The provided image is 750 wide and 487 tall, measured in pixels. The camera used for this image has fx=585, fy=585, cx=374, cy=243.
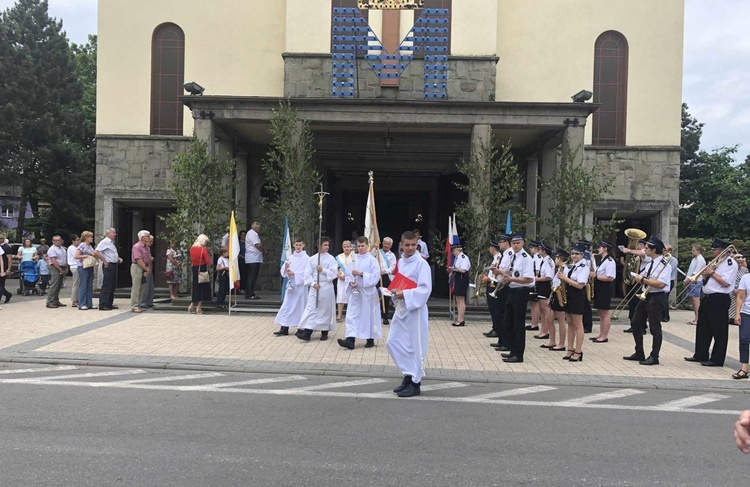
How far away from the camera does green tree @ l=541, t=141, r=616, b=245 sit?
14.1 m

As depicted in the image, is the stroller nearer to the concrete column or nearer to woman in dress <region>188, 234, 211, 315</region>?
woman in dress <region>188, 234, 211, 315</region>

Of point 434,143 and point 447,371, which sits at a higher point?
point 434,143

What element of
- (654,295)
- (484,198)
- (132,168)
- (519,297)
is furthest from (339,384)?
(132,168)

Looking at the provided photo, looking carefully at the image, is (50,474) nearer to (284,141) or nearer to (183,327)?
(183,327)

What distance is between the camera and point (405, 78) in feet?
53.6

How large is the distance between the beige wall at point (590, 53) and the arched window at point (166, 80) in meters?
10.2

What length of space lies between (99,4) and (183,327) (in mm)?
12270

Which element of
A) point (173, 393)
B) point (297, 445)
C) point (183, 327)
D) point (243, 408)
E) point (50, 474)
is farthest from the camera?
point (183, 327)

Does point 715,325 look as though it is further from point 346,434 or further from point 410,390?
point 346,434

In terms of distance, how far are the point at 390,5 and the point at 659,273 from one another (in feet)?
32.7

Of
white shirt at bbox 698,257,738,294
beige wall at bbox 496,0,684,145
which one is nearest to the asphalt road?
white shirt at bbox 698,257,738,294

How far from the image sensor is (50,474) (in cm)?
436

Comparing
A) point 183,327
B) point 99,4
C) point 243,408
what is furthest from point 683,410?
point 99,4

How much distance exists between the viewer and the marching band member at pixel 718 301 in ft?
29.2
